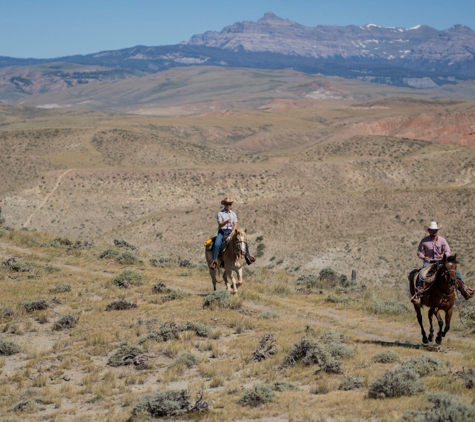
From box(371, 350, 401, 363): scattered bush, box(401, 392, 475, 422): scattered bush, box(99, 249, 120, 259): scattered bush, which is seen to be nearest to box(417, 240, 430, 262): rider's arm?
box(371, 350, 401, 363): scattered bush

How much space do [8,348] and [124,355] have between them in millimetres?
2576

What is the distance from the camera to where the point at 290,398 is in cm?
976

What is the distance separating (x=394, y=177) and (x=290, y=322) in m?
59.1

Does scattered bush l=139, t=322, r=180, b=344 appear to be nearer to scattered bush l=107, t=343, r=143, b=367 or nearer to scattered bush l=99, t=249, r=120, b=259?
scattered bush l=107, t=343, r=143, b=367

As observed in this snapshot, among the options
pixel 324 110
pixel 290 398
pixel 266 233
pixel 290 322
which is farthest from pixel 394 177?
pixel 324 110

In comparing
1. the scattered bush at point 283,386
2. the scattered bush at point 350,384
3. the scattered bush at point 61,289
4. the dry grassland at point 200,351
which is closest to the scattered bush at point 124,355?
the dry grassland at point 200,351

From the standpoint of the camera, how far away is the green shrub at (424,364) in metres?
10.3

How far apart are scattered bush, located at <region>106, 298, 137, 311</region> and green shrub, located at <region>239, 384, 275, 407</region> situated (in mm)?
7391

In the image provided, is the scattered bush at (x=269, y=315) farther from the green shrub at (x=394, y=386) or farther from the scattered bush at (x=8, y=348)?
the green shrub at (x=394, y=386)

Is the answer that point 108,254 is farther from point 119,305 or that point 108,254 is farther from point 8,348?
point 8,348

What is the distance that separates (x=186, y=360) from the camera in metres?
11.9

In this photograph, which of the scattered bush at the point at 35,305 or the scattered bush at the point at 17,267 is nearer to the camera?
the scattered bush at the point at 35,305

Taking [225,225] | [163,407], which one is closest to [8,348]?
[163,407]

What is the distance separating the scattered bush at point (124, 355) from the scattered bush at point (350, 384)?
4098mm
